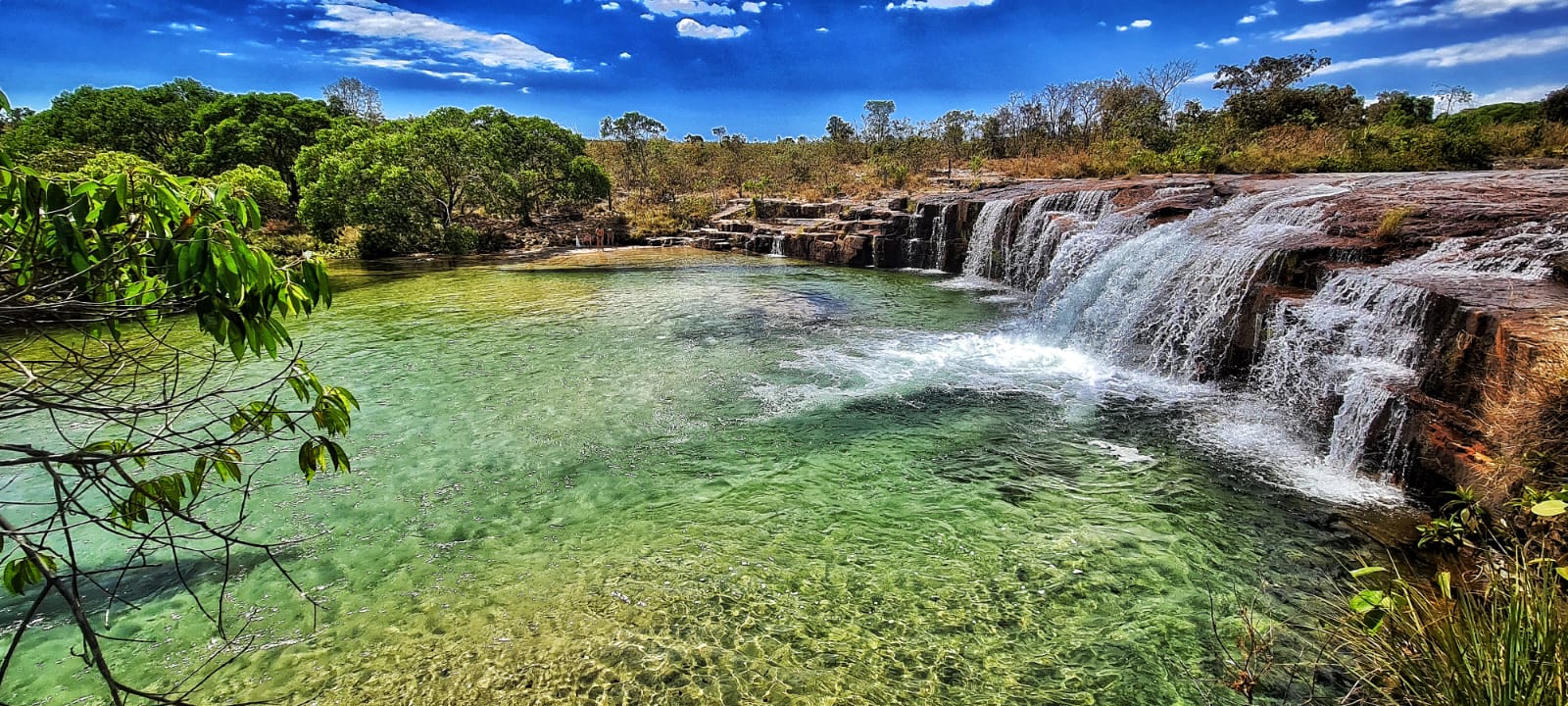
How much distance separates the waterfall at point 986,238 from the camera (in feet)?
49.2

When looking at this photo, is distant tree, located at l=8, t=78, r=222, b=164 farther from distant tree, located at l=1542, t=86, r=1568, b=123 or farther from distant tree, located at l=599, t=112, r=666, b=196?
distant tree, located at l=1542, t=86, r=1568, b=123

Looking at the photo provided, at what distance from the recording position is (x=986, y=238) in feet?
50.7

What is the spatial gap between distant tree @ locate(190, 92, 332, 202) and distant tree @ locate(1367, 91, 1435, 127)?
32.8m

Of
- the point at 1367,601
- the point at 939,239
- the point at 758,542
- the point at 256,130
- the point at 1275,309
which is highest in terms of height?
the point at 256,130

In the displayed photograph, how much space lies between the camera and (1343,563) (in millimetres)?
3945

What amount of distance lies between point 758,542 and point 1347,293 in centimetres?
598

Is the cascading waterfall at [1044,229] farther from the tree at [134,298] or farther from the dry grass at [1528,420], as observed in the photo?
the tree at [134,298]

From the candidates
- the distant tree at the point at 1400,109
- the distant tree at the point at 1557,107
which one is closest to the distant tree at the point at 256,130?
the distant tree at the point at 1400,109

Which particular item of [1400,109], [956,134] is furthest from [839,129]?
[1400,109]

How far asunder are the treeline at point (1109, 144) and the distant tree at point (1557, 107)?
0.03 meters

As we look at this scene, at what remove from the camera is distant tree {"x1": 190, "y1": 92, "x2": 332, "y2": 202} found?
2342 centimetres

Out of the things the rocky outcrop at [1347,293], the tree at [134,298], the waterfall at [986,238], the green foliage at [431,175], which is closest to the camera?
the tree at [134,298]

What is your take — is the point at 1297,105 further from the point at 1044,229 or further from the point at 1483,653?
the point at 1483,653

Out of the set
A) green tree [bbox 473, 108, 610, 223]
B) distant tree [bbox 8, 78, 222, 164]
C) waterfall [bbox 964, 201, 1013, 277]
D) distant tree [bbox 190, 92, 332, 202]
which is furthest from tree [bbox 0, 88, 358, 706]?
distant tree [bbox 8, 78, 222, 164]
